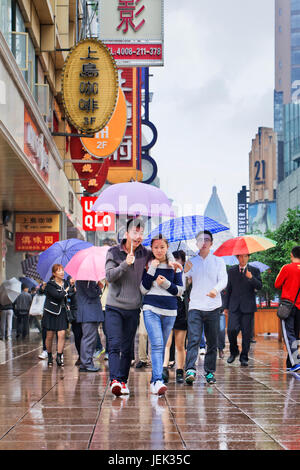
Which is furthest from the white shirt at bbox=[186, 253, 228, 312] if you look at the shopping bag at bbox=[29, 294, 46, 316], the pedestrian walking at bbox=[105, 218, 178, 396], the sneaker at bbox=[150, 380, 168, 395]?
the shopping bag at bbox=[29, 294, 46, 316]

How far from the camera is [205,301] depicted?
10023mm

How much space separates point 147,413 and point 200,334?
2.73 metres

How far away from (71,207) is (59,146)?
2803mm

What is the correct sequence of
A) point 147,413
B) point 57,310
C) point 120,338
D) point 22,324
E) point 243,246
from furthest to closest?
1. point 22,324
2. point 57,310
3. point 243,246
4. point 120,338
5. point 147,413

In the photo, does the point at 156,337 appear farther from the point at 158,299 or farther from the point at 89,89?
the point at 89,89

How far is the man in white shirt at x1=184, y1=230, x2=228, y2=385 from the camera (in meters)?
9.98

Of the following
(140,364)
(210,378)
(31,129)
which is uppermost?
(31,129)

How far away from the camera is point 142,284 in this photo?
29.5 ft

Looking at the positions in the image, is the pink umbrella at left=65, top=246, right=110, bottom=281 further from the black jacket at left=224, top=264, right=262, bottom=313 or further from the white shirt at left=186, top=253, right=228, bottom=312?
the black jacket at left=224, top=264, right=262, bottom=313

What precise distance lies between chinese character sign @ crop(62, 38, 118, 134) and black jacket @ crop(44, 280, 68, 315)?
5.79m

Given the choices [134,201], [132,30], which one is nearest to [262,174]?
A: [132,30]
